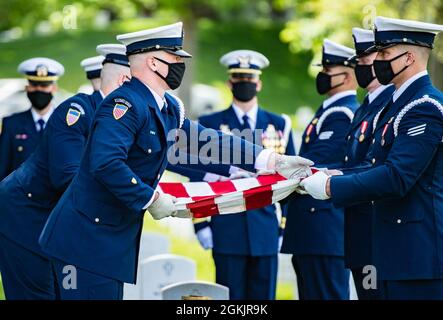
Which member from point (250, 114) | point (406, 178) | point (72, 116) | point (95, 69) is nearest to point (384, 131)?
point (406, 178)

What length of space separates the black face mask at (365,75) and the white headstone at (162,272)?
306 cm

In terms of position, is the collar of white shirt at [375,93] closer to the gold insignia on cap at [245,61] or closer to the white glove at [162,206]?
the gold insignia on cap at [245,61]

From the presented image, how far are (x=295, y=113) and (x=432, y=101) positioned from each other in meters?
26.7

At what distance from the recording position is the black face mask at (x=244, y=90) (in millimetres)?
9781

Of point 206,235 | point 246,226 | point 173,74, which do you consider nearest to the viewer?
point 173,74

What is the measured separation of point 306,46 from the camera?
960 inches

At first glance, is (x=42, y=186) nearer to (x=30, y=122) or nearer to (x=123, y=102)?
(x=123, y=102)

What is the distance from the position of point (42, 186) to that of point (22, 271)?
0.74 metres

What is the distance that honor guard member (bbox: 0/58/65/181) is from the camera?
10.1 meters

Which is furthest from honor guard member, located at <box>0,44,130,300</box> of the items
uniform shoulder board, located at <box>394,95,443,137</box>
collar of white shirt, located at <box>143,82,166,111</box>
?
uniform shoulder board, located at <box>394,95,443,137</box>

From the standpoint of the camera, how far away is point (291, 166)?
25.2ft

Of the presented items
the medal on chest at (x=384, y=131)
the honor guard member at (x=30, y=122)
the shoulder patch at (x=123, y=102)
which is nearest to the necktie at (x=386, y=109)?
the medal on chest at (x=384, y=131)
